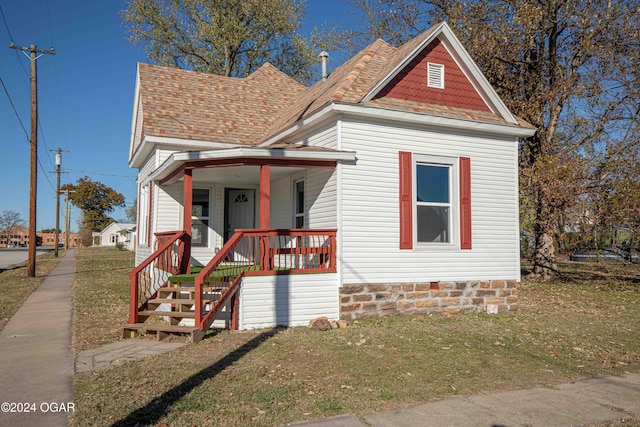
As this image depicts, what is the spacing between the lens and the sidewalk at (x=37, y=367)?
4887 millimetres

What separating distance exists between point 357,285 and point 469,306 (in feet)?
8.91

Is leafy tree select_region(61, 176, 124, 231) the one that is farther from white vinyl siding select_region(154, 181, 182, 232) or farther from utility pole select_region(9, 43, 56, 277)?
white vinyl siding select_region(154, 181, 182, 232)

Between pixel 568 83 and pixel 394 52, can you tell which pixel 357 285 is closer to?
pixel 394 52

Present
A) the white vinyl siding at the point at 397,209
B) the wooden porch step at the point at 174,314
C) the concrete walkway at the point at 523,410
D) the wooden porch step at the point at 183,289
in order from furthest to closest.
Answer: the white vinyl siding at the point at 397,209 → the wooden porch step at the point at 183,289 → the wooden porch step at the point at 174,314 → the concrete walkway at the point at 523,410

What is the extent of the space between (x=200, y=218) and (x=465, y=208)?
6.70 m

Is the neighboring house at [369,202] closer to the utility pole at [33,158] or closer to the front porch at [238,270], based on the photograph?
the front porch at [238,270]

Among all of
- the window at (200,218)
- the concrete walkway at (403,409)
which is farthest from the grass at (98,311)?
the window at (200,218)

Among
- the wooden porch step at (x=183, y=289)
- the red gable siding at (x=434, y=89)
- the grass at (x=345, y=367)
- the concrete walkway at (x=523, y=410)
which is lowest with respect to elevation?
the concrete walkway at (x=523, y=410)

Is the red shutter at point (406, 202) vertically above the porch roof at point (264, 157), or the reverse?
the porch roof at point (264, 157)

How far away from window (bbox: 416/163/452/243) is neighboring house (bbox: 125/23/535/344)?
→ 0.08 feet

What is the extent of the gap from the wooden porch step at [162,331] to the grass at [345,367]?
0.55ft

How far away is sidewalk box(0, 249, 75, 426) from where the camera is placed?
489cm

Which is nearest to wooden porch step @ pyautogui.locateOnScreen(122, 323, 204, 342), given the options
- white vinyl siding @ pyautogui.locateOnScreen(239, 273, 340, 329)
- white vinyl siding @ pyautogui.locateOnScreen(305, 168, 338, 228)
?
white vinyl siding @ pyautogui.locateOnScreen(239, 273, 340, 329)

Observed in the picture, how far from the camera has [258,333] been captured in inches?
334
